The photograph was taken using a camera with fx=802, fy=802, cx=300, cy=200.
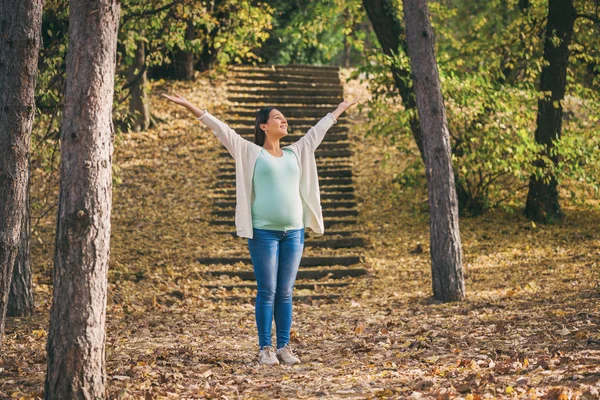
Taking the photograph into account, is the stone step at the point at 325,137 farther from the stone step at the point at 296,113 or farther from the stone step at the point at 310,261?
the stone step at the point at 310,261

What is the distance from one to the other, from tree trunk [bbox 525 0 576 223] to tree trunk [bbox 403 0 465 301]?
172 inches

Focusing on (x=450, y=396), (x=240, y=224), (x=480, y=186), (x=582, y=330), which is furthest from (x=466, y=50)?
(x=450, y=396)

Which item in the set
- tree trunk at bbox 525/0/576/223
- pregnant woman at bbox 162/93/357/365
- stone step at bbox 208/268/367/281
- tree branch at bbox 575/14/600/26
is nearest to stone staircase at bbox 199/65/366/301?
stone step at bbox 208/268/367/281

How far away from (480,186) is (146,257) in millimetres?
6161

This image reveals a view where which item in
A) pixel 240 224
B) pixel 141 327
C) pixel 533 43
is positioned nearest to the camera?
pixel 240 224

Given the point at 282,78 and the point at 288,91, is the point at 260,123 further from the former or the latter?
the point at 282,78

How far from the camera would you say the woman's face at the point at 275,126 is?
20.4 feet

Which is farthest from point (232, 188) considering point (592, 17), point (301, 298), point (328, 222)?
point (592, 17)

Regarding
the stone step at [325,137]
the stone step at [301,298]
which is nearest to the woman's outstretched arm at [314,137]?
the stone step at [301,298]

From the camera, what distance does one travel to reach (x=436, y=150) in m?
9.42

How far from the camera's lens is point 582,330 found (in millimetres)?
6961

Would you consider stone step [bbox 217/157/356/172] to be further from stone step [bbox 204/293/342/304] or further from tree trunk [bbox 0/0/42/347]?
tree trunk [bbox 0/0/42/347]

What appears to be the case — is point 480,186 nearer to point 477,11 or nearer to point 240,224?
point 477,11

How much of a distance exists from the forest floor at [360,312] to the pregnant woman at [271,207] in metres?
0.44
